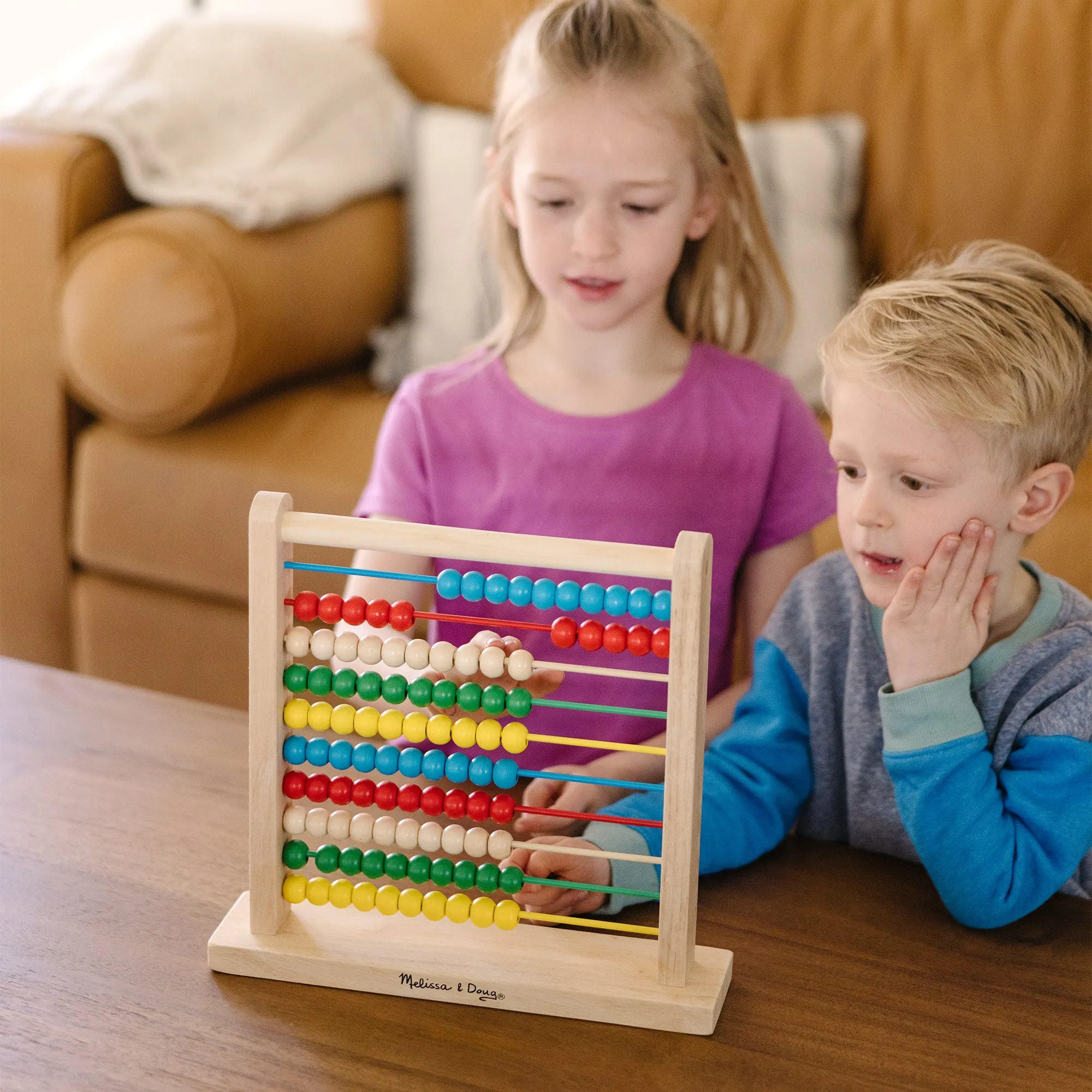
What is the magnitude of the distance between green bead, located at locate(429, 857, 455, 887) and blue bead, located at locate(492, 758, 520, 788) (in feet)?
0.21

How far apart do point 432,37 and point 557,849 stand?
6.42 feet

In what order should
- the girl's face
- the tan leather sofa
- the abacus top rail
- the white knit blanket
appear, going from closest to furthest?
the abacus top rail, the girl's face, the tan leather sofa, the white knit blanket

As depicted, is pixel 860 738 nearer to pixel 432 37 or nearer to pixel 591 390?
pixel 591 390

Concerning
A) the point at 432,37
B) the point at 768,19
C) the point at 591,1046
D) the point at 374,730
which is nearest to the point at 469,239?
the point at 432,37

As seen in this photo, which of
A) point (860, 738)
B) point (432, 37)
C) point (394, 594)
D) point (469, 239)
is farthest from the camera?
point (432, 37)

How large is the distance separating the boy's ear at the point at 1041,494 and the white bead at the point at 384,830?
0.48m

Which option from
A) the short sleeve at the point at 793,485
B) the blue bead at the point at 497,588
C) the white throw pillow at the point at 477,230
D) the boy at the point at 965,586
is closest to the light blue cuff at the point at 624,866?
the boy at the point at 965,586

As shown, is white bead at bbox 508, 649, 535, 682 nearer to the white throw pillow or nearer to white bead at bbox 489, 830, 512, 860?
white bead at bbox 489, 830, 512, 860

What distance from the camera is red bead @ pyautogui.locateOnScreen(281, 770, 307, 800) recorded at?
89cm

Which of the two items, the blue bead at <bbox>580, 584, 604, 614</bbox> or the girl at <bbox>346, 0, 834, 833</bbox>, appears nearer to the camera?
the blue bead at <bbox>580, 584, 604, 614</bbox>

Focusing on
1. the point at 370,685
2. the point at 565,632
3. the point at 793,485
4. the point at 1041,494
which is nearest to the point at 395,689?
the point at 370,685

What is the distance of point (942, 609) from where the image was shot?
92cm

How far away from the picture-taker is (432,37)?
8.13 feet

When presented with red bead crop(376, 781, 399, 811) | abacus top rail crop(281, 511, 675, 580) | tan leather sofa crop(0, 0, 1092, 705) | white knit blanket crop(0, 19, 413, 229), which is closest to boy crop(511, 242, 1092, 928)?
red bead crop(376, 781, 399, 811)
